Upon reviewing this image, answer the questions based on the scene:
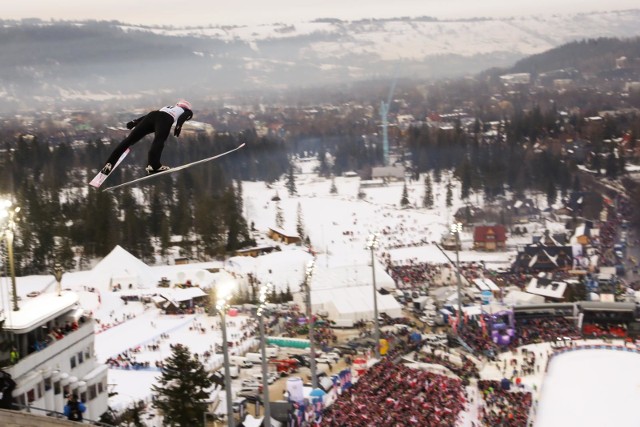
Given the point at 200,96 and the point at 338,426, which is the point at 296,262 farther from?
the point at 200,96

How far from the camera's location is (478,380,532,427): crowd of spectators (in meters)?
15.0

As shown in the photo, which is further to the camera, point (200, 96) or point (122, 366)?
point (200, 96)

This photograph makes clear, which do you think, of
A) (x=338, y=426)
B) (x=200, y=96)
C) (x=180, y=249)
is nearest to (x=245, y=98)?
(x=200, y=96)

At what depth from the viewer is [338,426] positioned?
14203 mm

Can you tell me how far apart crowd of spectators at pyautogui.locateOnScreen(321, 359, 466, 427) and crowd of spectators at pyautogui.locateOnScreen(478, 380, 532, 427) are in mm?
516

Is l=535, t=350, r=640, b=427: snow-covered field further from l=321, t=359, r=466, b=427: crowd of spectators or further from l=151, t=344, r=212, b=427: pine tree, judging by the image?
l=151, t=344, r=212, b=427: pine tree

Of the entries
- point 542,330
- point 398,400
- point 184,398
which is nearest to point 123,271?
point 542,330

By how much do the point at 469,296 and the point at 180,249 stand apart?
51.3 ft

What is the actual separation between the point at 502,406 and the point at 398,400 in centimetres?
219

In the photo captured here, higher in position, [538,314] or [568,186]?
[538,314]

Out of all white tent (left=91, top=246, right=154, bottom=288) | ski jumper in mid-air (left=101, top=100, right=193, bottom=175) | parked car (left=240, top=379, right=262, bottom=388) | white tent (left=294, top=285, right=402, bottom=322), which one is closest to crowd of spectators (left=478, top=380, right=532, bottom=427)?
parked car (left=240, top=379, right=262, bottom=388)

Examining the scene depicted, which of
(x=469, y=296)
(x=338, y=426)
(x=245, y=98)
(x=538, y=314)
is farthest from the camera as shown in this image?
(x=245, y=98)

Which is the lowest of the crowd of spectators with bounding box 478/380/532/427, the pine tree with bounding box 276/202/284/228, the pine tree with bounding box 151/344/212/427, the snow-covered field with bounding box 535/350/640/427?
the pine tree with bounding box 276/202/284/228

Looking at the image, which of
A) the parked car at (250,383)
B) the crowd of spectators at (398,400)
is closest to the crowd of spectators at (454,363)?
the crowd of spectators at (398,400)
